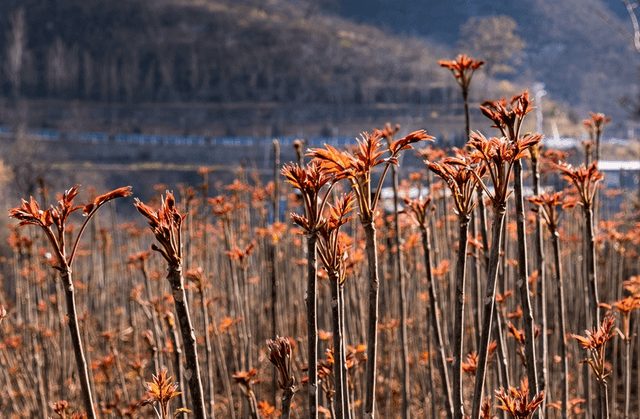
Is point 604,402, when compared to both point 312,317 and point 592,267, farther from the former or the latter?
point 312,317

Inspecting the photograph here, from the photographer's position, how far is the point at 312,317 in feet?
2.69

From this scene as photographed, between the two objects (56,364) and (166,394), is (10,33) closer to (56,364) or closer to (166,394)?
(56,364)

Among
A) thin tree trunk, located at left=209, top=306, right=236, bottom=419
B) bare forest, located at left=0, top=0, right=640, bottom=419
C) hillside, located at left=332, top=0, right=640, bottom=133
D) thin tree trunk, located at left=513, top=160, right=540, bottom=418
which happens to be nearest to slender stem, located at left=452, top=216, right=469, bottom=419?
bare forest, located at left=0, top=0, right=640, bottom=419

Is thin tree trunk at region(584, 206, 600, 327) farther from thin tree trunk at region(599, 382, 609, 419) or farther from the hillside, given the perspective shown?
the hillside

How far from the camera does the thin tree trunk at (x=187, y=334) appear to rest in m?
0.75

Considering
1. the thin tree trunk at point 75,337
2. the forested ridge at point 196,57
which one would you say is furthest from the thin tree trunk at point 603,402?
the forested ridge at point 196,57

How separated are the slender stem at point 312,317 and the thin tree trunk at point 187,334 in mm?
185

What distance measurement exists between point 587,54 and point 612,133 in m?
14.5

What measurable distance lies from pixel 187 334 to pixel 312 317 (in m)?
0.20

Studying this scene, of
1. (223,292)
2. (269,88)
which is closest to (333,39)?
(269,88)

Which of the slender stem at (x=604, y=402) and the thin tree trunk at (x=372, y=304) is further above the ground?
the thin tree trunk at (x=372, y=304)

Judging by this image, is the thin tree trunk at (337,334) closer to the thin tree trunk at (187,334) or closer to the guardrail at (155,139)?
the thin tree trunk at (187,334)

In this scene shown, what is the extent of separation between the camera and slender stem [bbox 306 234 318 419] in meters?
0.78

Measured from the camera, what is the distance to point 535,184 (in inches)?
54.6
